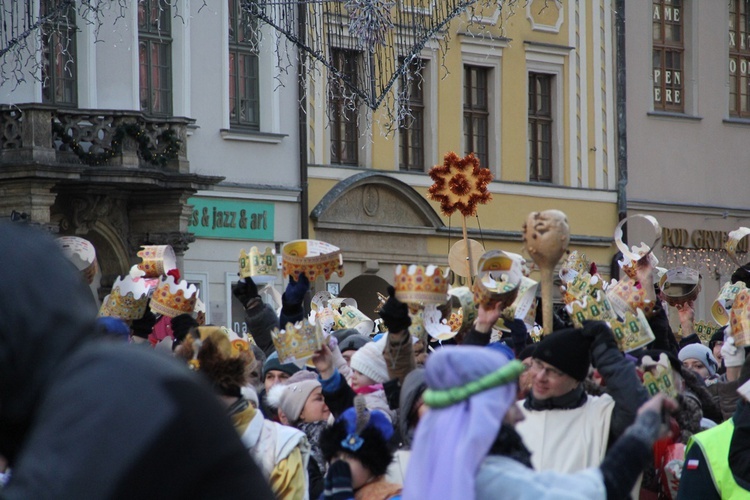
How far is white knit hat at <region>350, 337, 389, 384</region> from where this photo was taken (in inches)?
271

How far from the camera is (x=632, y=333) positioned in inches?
261

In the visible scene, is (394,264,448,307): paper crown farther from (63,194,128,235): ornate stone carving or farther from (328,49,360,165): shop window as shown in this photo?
(328,49,360,165): shop window

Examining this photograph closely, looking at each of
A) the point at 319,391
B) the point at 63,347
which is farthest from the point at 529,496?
the point at 319,391

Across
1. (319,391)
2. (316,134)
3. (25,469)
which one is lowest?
(319,391)

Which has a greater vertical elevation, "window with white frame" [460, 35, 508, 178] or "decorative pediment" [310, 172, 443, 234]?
"window with white frame" [460, 35, 508, 178]

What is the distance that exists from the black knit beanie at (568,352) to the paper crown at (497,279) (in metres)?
1.14

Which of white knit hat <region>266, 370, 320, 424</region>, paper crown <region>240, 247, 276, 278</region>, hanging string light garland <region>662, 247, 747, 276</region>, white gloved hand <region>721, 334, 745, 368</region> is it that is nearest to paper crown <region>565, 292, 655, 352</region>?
white knit hat <region>266, 370, 320, 424</region>

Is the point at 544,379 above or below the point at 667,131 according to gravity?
below

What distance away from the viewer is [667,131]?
28750 millimetres

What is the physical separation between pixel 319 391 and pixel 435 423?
358cm

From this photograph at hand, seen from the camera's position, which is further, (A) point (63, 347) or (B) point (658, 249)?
(B) point (658, 249)

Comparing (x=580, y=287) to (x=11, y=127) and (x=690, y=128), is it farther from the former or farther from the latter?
(x=690, y=128)

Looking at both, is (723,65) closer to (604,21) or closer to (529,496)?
(604,21)

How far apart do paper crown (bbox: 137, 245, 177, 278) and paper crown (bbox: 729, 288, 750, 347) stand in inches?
161
